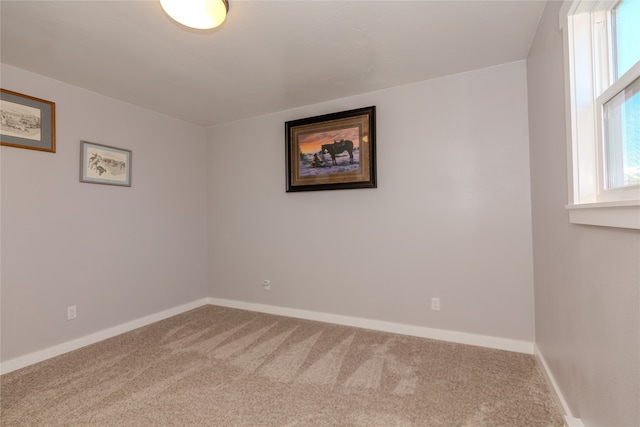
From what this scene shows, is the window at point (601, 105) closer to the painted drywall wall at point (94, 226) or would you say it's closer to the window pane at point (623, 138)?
the window pane at point (623, 138)

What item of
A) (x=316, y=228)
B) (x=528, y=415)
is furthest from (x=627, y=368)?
(x=316, y=228)

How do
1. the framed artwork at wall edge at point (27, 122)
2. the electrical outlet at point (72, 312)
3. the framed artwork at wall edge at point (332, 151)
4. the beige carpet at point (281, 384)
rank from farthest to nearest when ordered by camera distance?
the framed artwork at wall edge at point (332, 151) → the electrical outlet at point (72, 312) → the framed artwork at wall edge at point (27, 122) → the beige carpet at point (281, 384)

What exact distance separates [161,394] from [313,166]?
2.34m

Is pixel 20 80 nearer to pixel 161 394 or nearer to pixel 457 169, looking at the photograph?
pixel 161 394

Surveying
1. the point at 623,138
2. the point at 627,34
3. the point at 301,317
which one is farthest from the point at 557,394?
the point at 301,317

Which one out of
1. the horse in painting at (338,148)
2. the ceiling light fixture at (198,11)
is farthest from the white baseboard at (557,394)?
the ceiling light fixture at (198,11)

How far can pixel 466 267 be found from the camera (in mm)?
2535

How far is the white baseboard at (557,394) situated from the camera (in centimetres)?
138

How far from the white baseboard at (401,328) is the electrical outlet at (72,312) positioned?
5.07 ft

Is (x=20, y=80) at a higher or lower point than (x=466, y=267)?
higher

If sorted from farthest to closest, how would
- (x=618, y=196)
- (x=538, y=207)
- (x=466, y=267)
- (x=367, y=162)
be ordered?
1. (x=367, y=162)
2. (x=466, y=267)
3. (x=538, y=207)
4. (x=618, y=196)

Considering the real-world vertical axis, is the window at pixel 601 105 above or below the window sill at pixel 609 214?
above

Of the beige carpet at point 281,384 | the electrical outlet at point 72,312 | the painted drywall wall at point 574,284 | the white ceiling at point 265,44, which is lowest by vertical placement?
the beige carpet at point 281,384

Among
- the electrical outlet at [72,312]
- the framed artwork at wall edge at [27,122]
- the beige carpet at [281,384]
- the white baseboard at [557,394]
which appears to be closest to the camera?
the white baseboard at [557,394]
